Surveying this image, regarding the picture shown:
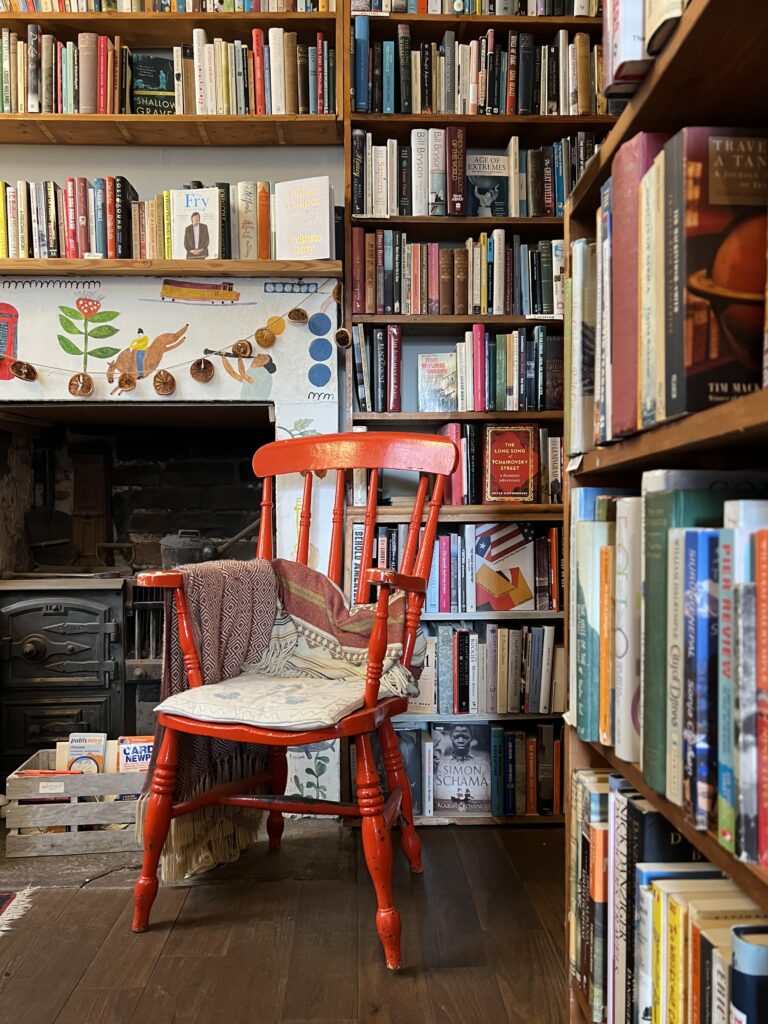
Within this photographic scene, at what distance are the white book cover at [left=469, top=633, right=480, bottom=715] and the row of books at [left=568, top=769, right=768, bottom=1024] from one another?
45.4 inches

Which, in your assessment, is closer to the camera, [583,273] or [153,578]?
[583,273]

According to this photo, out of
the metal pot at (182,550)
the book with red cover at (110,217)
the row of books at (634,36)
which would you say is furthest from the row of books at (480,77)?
the row of books at (634,36)

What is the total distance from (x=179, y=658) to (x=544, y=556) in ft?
3.46

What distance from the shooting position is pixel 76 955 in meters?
1.52

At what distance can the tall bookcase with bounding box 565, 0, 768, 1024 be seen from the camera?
2.14 ft

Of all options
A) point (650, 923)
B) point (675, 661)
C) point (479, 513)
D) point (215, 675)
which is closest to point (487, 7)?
point (479, 513)

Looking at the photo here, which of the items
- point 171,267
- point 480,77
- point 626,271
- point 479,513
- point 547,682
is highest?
point 480,77

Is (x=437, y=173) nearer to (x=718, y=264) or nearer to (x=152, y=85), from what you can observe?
(x=152, y=85)

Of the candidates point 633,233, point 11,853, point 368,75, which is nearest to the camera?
point 633,233

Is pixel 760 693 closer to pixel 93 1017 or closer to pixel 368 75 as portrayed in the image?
pixel 93 1017

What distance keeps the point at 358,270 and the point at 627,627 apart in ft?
5.37

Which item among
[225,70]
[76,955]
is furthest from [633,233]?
[225,70]

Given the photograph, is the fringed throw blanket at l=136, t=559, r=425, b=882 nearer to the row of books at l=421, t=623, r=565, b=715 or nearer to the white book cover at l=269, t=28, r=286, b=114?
the row of books at l=421, t=623, r=565, b=715

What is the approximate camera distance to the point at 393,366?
2256mm
